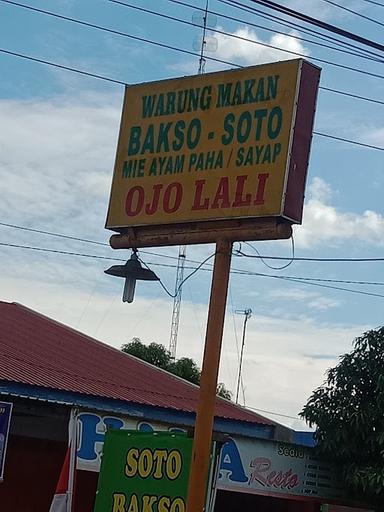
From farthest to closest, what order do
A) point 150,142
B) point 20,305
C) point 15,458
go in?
point 20,305, point 15,458, point 150,142

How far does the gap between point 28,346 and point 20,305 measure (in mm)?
4298

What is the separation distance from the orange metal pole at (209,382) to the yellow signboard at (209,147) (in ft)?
1.49

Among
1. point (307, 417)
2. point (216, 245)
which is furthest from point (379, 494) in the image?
point (216, 245)

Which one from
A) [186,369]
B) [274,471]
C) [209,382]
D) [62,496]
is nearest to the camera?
[209,382]

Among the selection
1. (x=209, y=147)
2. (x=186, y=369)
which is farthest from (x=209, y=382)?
(x=186, y=369)

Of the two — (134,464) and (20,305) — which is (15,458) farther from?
(134,464)

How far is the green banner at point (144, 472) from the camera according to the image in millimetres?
8695

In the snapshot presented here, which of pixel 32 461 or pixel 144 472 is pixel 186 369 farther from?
pixel 144 472

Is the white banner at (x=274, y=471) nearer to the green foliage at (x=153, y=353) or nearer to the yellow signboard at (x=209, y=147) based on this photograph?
the yellow signboard at (x=209, y=147)

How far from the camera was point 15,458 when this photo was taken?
54.0 ft

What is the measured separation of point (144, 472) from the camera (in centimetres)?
917

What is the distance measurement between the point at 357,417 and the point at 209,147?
7.15m

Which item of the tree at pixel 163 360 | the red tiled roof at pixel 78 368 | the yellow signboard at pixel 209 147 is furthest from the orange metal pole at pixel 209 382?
the tree at pixel 163 360

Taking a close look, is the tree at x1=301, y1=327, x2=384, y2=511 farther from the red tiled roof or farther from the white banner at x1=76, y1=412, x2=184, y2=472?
the white banner at x1=76, y1=412, x2=184, y2=472
